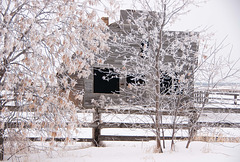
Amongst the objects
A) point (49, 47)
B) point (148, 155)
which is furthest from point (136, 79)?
point (49, 47)

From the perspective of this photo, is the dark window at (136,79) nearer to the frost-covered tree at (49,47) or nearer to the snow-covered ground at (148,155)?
the snow-covered ground at (148,155)

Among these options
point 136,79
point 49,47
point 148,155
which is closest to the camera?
point 49,47

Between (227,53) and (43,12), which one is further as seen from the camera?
(227,53)

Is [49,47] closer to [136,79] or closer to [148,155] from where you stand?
[148,155]

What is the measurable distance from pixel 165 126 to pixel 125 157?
167 centimetres

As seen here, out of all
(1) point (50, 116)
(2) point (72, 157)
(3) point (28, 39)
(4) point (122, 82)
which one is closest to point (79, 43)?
(3) point (28, 39)

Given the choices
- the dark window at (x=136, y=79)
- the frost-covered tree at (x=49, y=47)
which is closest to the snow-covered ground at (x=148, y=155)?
the frost-covered tree at (x=49, y=47)

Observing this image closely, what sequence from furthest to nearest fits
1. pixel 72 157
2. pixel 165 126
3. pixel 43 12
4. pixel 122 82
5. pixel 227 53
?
1. pixel 122 82
2. pixel 165 126
3. pixel 227 53
4. pixel 72 157
5. pixel 43 12

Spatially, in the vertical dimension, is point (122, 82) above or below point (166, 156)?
above

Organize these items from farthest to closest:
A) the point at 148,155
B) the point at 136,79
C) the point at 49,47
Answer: the point at 136,79, the point at 148,155, the point at 49,47

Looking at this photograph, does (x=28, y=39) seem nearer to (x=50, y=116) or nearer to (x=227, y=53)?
(x=50, y=116)

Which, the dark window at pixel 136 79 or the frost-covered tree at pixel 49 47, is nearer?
the frost-covered tree at pixel 49 47

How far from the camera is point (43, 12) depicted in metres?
5.00

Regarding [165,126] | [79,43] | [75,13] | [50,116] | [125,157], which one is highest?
[75,13]
